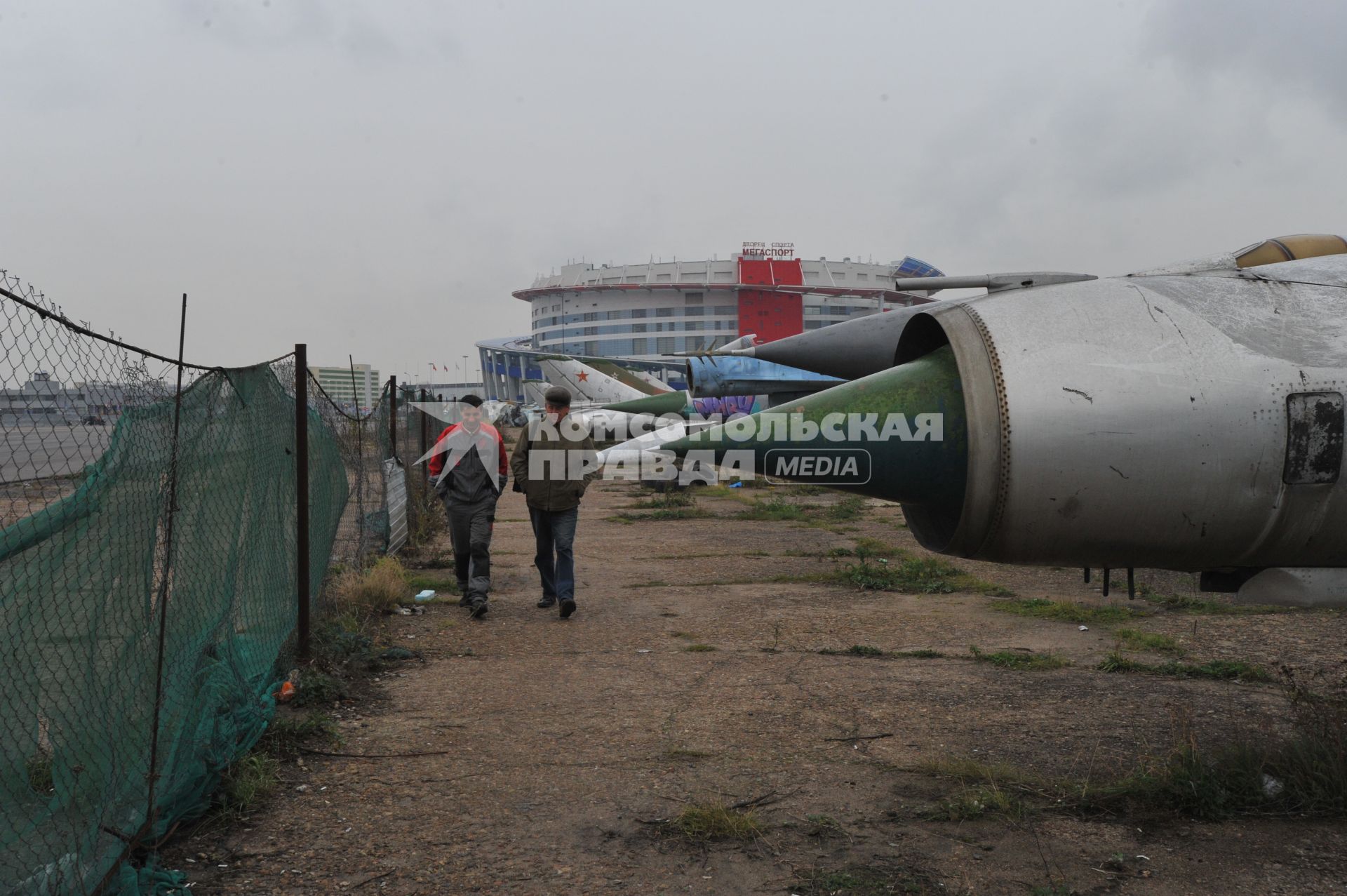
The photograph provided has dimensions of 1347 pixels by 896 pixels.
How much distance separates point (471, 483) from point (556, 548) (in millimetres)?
846

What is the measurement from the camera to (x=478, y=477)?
25.8ft

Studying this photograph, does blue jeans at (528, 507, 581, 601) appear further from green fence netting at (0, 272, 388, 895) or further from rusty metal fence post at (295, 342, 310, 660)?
green fence netting at (0, 272, 388, 895)

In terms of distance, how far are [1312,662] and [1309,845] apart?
2952 mm

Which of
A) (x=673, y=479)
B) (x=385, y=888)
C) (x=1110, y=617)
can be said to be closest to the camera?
(x=385, y=888)

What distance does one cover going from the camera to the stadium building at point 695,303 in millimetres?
104188

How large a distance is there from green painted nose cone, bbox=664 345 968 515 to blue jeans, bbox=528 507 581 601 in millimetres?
4245

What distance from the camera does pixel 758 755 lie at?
175 inches

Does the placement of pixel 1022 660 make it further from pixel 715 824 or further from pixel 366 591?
pixel 366 591

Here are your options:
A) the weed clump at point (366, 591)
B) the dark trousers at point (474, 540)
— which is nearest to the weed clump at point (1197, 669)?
the dark trousers at point (474, 540)

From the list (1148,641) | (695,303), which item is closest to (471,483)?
(1148,641)

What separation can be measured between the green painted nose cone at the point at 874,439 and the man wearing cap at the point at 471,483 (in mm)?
4712

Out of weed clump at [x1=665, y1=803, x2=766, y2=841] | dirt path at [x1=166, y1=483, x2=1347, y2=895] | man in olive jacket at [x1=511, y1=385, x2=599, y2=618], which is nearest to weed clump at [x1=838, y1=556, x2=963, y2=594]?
dirt path at [x1=166, y1=483, x2=1347, y2=895]

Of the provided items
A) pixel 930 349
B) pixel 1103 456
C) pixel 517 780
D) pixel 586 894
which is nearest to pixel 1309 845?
pixel 1103 456

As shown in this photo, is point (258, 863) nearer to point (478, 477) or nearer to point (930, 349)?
point (930, 349)
